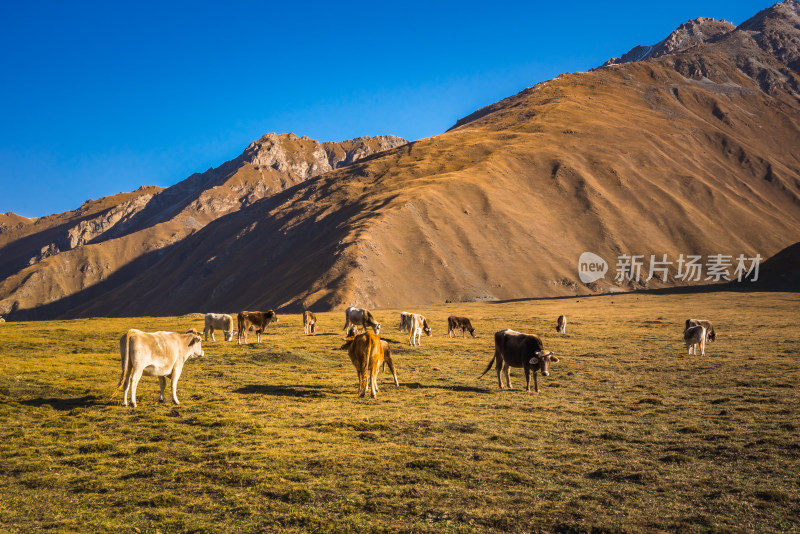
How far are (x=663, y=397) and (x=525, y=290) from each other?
110211mm

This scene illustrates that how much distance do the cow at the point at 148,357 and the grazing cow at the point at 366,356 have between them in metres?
6.46

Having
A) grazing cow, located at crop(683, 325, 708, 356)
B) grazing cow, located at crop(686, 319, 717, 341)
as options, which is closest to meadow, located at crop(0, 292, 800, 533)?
grazing cow, located at crop(683, 325, 708, 356)

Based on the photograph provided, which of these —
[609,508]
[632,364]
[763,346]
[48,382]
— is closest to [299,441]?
[609,508]

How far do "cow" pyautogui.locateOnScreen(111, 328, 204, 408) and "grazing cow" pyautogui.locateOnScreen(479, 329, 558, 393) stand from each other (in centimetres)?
1308

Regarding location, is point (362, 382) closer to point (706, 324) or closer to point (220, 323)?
point (220, 323)

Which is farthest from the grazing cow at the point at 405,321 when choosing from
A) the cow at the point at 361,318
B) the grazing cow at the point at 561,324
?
the grazing cow at the point at 561,324

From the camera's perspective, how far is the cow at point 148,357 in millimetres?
18013

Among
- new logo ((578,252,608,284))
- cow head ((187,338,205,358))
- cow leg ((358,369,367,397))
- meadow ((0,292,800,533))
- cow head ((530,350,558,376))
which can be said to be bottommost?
meadow ((0,292,800,533))

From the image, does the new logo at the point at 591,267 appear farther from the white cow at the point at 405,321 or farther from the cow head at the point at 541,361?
the cow head at the point at 541,361

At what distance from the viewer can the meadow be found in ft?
33.4

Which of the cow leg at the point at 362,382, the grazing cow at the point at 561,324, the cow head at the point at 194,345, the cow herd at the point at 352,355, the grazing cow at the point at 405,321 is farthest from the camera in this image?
the grazing cow at the point at 561,324

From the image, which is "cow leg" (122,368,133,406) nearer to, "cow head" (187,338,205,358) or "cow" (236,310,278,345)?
"cow head" (187,338,205,358)

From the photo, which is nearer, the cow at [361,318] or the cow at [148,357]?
the cow at [148,357]

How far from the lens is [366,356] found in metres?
20.9
